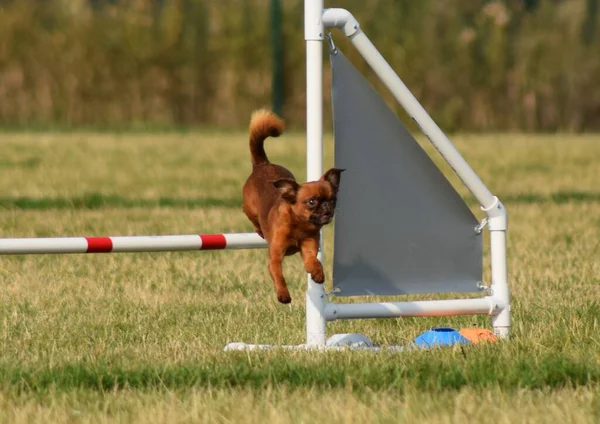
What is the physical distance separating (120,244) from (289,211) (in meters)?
1.11

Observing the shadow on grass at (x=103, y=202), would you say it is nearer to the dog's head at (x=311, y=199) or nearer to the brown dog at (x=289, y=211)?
the brown dog at (x=289, y=211)

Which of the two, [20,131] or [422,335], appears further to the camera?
[20,131]

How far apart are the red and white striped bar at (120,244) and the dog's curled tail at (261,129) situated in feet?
1.74

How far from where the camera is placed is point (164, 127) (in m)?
21.8

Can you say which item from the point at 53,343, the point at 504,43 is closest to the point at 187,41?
the point at 504,43

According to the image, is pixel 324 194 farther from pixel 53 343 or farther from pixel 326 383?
pixel 53 343

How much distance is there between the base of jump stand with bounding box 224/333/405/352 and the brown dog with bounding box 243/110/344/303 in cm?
36

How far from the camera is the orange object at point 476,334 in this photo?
232 inches

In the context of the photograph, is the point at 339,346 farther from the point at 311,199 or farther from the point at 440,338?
the point at 311,199

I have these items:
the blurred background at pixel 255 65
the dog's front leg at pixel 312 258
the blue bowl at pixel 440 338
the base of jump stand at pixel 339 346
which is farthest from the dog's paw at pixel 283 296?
the blurred background at pixel 255 65

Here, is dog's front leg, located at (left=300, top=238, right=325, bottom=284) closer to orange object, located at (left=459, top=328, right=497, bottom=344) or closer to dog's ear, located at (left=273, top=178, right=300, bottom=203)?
dog's ear, located at (left=273, top=178, right=300, bottom=203)

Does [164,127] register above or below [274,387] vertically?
above

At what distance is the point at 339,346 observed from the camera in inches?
223

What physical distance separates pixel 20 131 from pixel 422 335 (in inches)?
618
